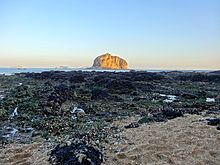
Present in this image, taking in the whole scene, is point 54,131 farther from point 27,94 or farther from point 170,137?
point 27,94

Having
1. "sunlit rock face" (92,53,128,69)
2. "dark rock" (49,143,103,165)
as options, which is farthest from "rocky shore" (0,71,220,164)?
"sunlit rock face" (92,53,128,69)

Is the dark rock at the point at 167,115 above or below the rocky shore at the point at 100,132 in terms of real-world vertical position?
above

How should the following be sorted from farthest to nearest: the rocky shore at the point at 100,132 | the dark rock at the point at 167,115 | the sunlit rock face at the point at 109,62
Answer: the sunlit rock face at the point at 109,62
the dark rock at the point at 167,115
the rocky shore at the point at 100,132

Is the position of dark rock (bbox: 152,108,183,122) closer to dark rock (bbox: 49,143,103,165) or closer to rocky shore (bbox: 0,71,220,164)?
rocky shore (bbox: 0,71,220,164)

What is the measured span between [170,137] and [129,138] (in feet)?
3.40

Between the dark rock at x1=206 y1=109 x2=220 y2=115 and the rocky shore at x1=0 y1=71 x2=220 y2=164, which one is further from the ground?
the dark rock at x1=206 y1=109 x2=220 y2=115

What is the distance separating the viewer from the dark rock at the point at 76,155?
5.96m

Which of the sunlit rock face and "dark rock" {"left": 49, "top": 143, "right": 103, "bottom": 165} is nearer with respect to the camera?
"dark rock" {"left": 49, "top": 143, "right": 103, "bottom": 165}

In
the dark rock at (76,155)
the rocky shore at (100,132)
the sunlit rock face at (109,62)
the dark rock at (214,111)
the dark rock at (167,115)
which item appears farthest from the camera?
the sunlit rock face at (109,62)

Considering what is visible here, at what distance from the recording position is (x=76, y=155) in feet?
20.1

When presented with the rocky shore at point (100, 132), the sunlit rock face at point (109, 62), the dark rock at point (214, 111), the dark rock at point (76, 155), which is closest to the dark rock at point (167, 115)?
→ the rocky shore at point (100, 132)

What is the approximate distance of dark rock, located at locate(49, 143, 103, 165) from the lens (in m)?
5.96

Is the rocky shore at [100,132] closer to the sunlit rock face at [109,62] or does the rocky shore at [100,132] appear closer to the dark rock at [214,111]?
the dark rock at [214,111]

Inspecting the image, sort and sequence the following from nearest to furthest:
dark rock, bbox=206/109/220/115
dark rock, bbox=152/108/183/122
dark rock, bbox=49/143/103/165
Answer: dark rock, bbox=49/143/103/165 → dark rock, bbox=152/108/183/122 → dark rock, bbox=206/109/220/115
